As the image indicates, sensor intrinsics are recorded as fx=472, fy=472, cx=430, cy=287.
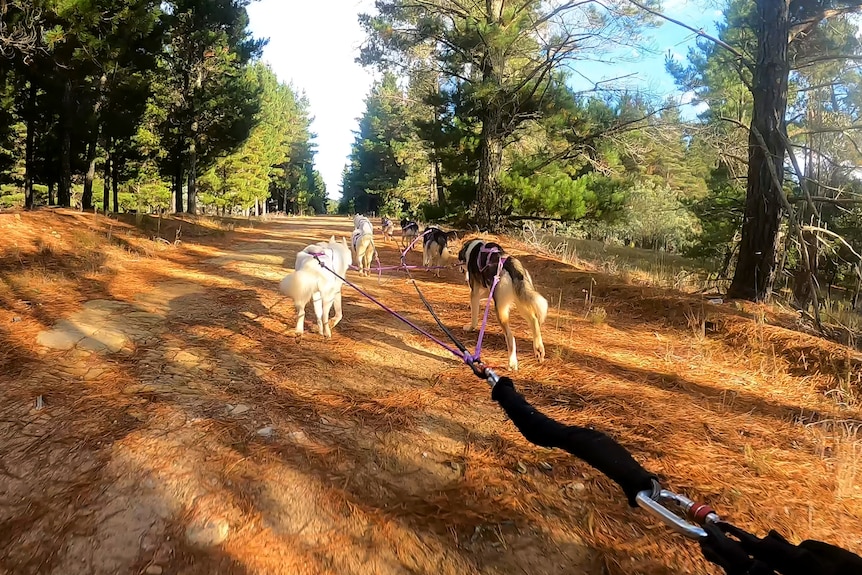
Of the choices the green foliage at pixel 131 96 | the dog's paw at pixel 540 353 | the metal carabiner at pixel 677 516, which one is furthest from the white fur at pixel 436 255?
the green foliage at pixel 131 96

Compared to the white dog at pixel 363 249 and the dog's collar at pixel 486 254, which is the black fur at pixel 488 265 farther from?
the white dog at pixel 363 249

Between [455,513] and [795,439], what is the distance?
257 cm

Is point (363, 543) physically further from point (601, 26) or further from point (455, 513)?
point (601, 26)

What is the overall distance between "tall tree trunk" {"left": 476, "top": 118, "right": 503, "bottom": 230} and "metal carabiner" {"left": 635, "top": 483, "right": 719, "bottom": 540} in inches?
517

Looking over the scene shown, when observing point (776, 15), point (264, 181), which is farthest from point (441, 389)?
point (264, 181)

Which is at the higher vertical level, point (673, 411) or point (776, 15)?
point (776, 15)

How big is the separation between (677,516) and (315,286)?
4295 millimetres

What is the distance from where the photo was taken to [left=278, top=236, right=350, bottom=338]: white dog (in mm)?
5062

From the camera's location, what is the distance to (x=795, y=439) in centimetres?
331

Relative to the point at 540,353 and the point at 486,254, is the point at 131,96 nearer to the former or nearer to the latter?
the point at 486,254

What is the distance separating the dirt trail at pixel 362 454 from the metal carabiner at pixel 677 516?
91cm

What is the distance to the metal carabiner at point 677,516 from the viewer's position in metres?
1.30

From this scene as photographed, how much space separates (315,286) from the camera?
202 inches

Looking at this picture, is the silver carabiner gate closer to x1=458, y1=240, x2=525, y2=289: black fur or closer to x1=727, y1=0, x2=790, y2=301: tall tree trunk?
x1=458, y1=240, x2=525, y2=289: black fur
